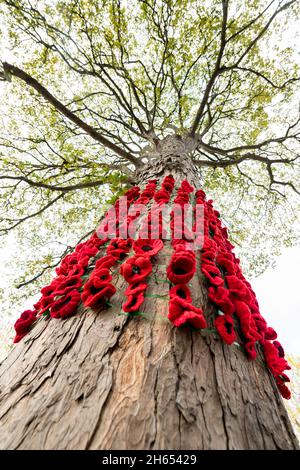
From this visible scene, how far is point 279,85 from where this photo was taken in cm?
512

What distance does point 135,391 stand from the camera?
0.66 metres

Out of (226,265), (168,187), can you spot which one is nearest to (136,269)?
(226,265)

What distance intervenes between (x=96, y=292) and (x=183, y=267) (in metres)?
0.42

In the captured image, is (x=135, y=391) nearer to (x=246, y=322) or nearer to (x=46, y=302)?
(x=246, y=322)

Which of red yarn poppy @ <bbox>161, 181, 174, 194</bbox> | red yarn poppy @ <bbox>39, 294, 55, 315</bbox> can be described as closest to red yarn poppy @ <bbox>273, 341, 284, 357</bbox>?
red yarn poppy @ <bbox>39, 294, 55, 315</bbox>

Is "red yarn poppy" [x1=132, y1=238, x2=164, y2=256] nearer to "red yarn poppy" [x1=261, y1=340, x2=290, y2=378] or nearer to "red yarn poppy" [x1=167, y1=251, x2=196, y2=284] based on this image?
"red yarn poppy" [x1=167, y1=251, x2=196, y2=284]

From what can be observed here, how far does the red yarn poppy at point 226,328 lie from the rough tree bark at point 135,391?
1.8 inches

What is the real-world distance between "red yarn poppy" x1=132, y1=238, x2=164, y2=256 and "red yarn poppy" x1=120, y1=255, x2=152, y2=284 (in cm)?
8

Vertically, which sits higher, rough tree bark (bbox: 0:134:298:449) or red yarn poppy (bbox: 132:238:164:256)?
red yarn poppy (bbox: 132:238:164:256)

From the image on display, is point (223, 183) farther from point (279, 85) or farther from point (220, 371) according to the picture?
point (220, 371)

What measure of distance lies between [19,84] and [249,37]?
16.6ft

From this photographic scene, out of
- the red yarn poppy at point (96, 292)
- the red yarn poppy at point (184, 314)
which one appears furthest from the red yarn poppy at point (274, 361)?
the red yarn poppy at point (96, 292)

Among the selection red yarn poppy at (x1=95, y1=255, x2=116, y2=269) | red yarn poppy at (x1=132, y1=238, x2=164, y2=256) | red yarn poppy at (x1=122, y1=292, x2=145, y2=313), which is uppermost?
red yarn poppy at (x1=132, y1=238, x2=164, y2=256)

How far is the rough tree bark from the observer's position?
1.88ft
